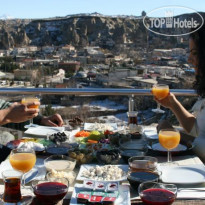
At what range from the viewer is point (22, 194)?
118 centimetres

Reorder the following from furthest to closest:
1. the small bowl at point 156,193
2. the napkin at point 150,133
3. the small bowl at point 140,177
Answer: the napkin at point 150,133, the small bowl at point 140,177, the small bowl at point 156,193

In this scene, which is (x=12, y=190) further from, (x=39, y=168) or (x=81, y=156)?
(x=81, y=156)

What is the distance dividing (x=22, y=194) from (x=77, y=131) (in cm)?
105

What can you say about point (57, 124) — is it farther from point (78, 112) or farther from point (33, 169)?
point (78, 112)

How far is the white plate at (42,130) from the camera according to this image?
2.15 metres

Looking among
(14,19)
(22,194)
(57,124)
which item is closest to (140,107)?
(57,124)

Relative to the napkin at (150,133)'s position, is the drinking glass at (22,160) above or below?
above

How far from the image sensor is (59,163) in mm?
1458

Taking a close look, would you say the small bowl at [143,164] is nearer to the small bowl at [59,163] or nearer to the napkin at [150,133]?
the small bowl at [59,163]

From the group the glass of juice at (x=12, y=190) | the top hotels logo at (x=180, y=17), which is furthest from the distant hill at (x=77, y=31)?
the glass of juice at (x=12, y=190)

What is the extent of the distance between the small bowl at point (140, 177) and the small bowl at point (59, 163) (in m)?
0.27

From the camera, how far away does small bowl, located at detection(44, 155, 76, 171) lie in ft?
4.66

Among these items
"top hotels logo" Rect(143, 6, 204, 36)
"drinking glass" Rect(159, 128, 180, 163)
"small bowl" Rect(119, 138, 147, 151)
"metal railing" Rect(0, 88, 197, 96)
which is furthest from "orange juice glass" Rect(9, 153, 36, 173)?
"metal railing" Rect(0, 88, 197, 96)

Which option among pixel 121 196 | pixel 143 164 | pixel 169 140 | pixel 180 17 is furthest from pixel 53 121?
pixel 180 17
